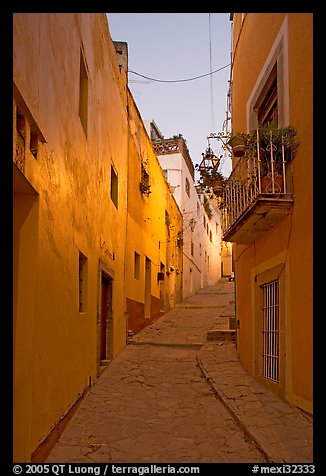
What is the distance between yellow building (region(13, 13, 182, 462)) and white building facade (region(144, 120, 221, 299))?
10.2 meters

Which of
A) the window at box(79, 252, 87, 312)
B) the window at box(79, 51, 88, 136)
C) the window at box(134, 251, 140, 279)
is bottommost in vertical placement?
the window at box(79, 252, 87, 312)

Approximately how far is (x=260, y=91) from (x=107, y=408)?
5450 millimetres

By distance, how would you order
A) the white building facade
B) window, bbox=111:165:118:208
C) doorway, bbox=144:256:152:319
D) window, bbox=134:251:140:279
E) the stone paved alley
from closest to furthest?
the stone paved alley
window, bbox=111:165:118:208
window, bbox=134:251:140:279
doorway, bbox=144:256:152:319
the white building facade

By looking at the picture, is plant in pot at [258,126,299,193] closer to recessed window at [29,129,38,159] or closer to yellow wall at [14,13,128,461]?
yellow wall at [14,13,128,461]

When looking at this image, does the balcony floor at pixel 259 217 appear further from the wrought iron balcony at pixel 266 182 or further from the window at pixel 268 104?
the window at pixel 268 104

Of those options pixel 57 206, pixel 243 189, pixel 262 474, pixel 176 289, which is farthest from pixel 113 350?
pixel 176 289

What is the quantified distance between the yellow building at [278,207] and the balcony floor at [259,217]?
13 millimetres

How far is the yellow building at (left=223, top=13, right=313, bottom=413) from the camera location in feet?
19.5

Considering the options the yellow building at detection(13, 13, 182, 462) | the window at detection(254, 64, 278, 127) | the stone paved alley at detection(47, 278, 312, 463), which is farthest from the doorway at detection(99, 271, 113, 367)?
the window at detection(254, 64, 278, 127)

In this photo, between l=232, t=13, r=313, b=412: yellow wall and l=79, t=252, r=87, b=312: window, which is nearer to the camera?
l=232, t=13, r=313, b=412: yellow wall

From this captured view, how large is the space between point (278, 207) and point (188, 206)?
19469 millimetres

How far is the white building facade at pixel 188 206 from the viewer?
24031 mm

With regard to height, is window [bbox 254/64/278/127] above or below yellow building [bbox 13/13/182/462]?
above
